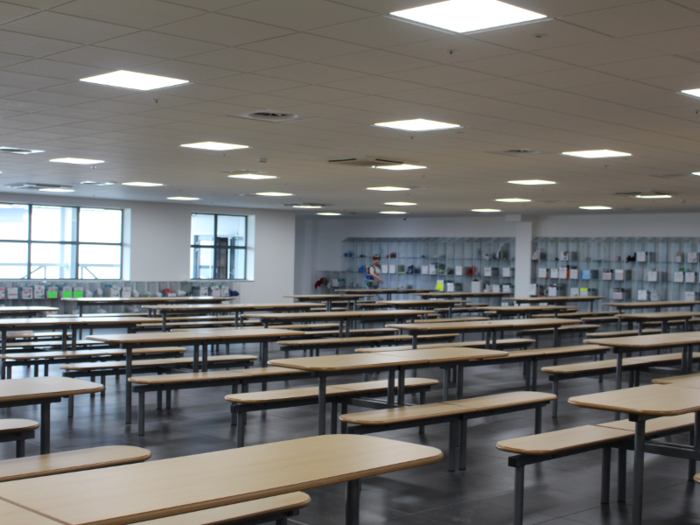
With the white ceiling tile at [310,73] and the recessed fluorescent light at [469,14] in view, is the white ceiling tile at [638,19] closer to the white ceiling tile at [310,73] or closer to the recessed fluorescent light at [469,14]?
the recessed fluorescent light at [469,14]

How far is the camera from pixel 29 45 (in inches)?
188

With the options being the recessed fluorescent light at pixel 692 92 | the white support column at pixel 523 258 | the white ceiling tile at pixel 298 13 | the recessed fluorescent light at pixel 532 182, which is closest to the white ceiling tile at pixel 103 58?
the white ceiling tile at pixel 298 13

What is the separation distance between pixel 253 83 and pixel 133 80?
36.3 inches

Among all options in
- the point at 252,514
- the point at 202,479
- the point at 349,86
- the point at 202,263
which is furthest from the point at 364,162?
the point at 202,263

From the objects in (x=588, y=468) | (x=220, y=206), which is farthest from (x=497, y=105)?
(x=220, y=206)

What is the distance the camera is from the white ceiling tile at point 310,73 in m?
5.23

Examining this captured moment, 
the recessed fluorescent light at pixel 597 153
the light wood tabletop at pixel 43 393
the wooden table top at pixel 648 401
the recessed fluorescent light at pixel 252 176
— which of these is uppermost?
the recessed fluorescent light at pixel 597 153

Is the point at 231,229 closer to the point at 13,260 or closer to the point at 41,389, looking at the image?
the point at 13,260

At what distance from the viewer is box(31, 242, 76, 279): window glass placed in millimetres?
16828

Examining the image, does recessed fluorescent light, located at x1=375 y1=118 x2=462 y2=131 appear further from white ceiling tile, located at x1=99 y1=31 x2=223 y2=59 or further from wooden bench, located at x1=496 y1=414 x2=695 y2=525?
wooden bench, located at x1=496 y1=414 x2=695 y2=525

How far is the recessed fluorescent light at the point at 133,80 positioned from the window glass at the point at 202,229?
13.9m

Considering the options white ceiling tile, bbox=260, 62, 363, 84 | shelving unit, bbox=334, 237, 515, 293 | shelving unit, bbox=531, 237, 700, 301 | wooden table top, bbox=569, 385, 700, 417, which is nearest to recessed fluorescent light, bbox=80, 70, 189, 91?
white ceiling tile, bbox=260, 62, 363, 84

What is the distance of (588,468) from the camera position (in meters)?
5.37

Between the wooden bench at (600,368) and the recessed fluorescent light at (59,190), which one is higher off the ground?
the recessed fluorescent light at (59,190)
